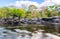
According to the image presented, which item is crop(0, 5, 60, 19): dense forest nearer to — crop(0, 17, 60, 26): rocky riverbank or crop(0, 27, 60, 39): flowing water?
crop(0, 17, 60, 26): rocky riverbank

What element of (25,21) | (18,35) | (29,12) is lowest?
(18,35)

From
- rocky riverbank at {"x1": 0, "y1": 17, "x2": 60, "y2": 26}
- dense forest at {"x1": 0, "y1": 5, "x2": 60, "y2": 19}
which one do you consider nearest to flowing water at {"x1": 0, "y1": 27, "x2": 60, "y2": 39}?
rocky riverbank at {"x1": 0, "y1": 17, "x2": 60, "y2": 26}

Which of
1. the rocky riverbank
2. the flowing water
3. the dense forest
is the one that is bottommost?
the flowing water

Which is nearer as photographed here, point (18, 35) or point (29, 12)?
point (18, 35)

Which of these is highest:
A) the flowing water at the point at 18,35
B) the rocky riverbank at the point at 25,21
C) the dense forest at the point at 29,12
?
the dense forest at the point at 29,12

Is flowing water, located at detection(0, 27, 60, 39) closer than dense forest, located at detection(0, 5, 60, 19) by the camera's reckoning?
Yes

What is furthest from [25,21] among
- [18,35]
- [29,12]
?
[18,35]

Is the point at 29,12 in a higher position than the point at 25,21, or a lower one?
higher

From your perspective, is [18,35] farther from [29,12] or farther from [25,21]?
[29,12]

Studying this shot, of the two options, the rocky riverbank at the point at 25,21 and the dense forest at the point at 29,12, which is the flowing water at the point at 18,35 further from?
the dense forest at the point at 29,12

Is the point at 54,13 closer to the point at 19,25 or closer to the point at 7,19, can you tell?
the point at 19,25

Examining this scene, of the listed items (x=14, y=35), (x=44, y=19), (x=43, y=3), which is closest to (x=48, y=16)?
(x=44, y=19)

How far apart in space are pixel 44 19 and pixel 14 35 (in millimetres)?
670

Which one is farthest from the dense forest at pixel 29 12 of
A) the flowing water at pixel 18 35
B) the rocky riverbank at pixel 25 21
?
the flowing water at pixel 18 35
